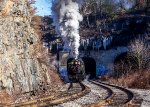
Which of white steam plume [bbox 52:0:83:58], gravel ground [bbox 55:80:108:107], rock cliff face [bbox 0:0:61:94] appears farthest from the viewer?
white steam plume [bbox 52:0:83:58]

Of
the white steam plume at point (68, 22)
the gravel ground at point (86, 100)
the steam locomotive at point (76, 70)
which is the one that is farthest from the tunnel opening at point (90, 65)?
the gravel ground at point (86, 100)

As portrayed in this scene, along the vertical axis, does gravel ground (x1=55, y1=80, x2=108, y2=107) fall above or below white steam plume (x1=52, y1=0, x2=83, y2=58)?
below

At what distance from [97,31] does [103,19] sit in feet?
8.32

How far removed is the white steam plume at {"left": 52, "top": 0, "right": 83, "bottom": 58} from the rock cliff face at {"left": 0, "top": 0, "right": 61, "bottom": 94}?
9942 millimetres

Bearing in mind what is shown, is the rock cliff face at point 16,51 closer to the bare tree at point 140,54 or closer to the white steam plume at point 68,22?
the white steam plume at point 68,22

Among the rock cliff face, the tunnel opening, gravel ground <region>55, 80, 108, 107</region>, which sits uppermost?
the rock cliff face

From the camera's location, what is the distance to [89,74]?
170ft

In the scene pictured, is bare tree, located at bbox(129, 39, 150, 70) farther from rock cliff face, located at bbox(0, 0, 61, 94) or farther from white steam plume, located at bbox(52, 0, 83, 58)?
rock cliff face, located at bbox(0, 0, 61, 94)

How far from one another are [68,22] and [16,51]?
14.4m

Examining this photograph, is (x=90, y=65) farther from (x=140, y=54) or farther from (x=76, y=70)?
(x=76, y=70)

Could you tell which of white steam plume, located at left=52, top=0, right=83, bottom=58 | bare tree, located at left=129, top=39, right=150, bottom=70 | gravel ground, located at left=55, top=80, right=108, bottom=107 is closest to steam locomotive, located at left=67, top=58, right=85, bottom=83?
white steam plume, located at left=52, top=0, right=83, bottom=58

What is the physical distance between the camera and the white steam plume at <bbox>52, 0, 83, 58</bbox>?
38.3 m

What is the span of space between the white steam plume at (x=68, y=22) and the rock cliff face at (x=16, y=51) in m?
9.94

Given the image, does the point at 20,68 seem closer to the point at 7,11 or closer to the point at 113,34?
the point at 7,11
